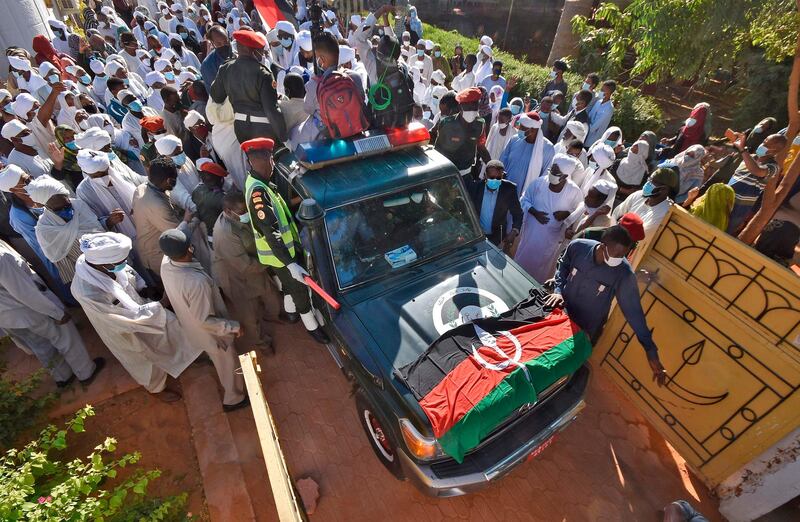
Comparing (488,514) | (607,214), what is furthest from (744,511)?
(607,214)

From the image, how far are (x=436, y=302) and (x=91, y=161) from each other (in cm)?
404

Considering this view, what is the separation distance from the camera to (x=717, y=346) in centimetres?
332

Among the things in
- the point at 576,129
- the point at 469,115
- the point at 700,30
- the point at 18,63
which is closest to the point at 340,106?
the point at 469,115

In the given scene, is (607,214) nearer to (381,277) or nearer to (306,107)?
(381,277)

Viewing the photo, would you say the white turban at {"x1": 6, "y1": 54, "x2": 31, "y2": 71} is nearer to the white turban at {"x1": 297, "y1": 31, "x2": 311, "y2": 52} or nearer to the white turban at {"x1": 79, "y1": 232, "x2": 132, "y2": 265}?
the white turban at {"x1": 297, "y1": 31, "x2": 311, "y2": 52}

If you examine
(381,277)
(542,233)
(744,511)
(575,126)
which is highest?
(575,126)

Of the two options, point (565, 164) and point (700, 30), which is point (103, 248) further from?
point (700, 30)

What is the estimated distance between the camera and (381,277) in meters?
3.51

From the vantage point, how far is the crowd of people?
11.4ft

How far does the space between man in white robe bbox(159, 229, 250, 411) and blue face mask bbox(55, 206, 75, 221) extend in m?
1.18

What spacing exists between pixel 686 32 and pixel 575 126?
4781mm

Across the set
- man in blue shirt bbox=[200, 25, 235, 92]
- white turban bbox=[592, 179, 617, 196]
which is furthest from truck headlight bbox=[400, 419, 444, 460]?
man in blue shirt bbox=[200, 25, 235, 92]

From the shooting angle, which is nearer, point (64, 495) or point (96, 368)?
point (64, 495)

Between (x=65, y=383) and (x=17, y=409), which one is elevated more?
(x=17, y=409)
